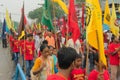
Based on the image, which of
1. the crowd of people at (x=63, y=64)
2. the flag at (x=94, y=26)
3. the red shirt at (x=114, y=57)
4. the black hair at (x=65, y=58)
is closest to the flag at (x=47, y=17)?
the crowd of people at (x=63, y=64)

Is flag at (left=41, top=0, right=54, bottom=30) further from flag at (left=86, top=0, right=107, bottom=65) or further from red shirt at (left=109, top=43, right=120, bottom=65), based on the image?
flag at (left=86, top=0, right=107, bottom=65)

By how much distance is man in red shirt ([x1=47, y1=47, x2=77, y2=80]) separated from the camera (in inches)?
148

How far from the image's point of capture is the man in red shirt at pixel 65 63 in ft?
12.3

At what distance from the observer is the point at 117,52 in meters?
9.89

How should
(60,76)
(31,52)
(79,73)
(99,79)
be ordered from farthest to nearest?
1. (31,52)
2. (79,73)
3. (99,79)
4. (60,76)

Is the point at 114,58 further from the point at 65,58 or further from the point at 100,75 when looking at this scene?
the point at 65,58

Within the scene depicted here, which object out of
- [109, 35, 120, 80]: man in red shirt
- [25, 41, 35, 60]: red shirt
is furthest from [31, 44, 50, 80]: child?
[25, 41, 35, 60]: red shirt

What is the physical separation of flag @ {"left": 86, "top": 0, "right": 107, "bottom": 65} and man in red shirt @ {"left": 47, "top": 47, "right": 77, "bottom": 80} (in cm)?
176

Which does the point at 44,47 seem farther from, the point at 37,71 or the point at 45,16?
the point at 45,16

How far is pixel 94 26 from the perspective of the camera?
5891mm

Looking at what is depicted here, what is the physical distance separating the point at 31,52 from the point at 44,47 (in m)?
6.41

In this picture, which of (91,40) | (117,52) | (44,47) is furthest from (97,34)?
(117,52)

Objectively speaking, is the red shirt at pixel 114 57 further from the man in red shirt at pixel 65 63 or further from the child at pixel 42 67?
the man in red shirt at pixel 65 63

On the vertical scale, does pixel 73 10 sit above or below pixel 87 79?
above
